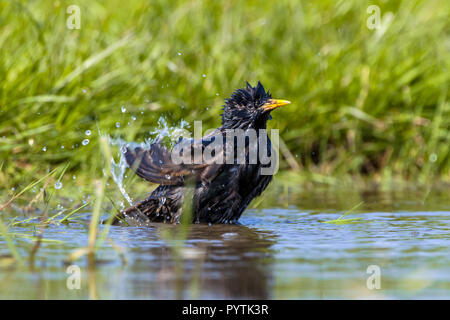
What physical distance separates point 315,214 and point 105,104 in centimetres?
230

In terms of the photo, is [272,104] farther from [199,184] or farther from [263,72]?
[263,72]

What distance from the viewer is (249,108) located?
18.5 ft

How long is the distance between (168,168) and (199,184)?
24 centimetres

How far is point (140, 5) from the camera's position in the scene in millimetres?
8141

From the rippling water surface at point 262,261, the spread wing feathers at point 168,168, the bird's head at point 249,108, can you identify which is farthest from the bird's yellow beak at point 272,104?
the rippling water surface at point 262,261

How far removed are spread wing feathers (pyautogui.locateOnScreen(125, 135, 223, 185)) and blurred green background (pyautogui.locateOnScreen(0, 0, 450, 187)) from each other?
1.21 meters

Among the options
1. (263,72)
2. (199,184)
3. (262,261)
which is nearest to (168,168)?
(199,184)

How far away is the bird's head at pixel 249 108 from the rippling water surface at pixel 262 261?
0.70m

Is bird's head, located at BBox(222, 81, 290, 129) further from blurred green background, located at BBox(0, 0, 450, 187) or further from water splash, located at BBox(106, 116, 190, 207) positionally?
blurred green background, located at BBox(0, 0, 450, 187)

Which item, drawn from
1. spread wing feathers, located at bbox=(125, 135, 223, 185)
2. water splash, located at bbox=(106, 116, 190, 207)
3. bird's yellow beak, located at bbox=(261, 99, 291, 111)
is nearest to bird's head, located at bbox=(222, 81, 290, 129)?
bird's yellow beak, located at bbox=(261, 99, 291, 111)

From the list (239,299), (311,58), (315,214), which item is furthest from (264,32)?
(239,299)
